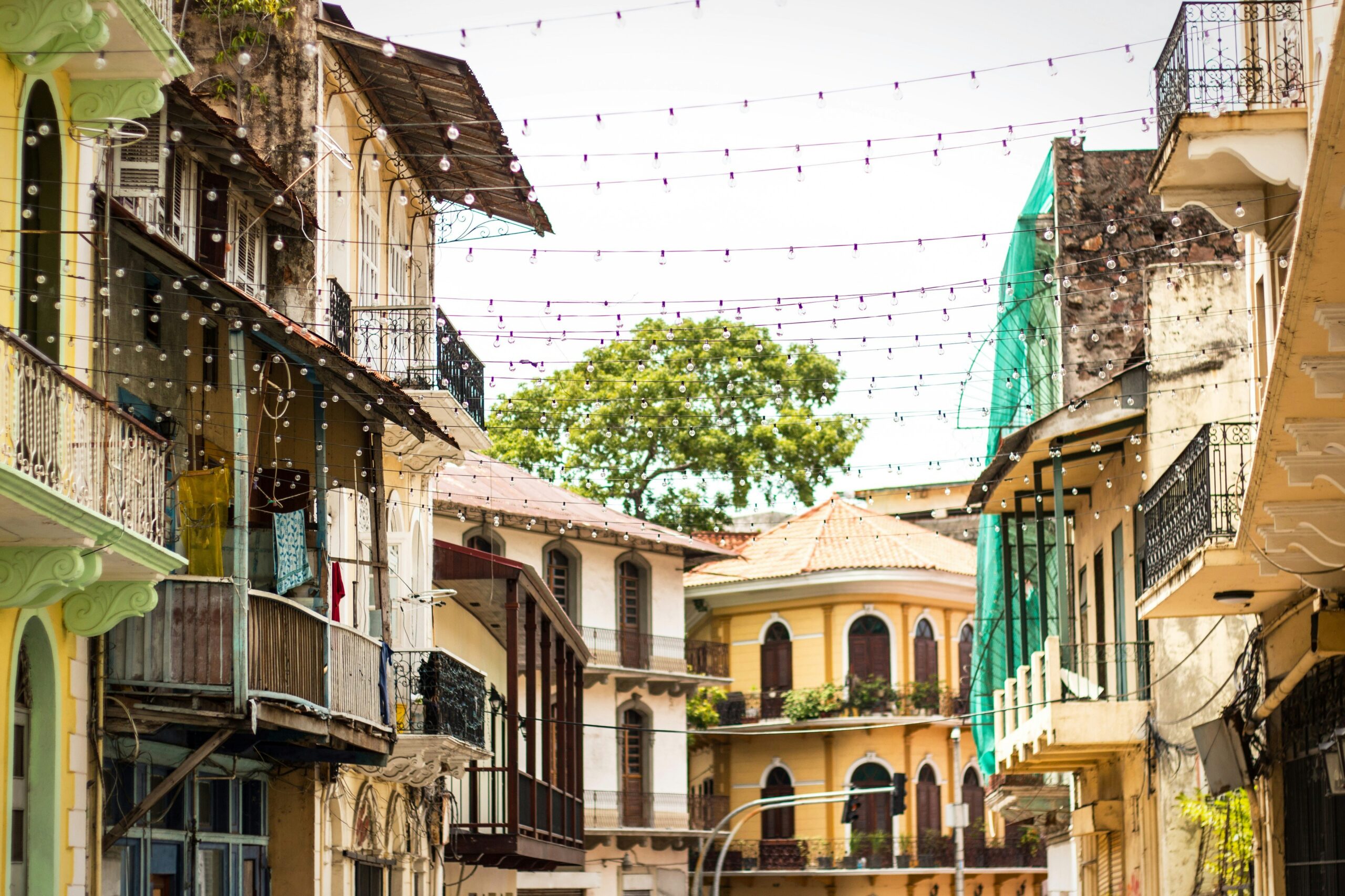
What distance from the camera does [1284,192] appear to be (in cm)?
1600

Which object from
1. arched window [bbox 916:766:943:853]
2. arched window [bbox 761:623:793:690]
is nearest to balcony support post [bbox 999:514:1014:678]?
arched window [bbox 916:766:943:853]

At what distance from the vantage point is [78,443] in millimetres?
11195

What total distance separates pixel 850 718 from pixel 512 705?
25.7 metres

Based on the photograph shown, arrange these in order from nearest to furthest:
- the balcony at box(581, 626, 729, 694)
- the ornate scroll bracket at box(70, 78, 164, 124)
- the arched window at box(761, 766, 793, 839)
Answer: the ornate scroll bracket at box(70, 78, 164, 124)
the balcony at box(581, 626, 729, 694)
the arched window at box(761, 766, 793, 839)

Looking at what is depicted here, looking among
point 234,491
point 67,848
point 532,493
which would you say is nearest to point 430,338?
point 234,491

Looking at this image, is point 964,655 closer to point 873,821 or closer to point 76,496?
point 873,821

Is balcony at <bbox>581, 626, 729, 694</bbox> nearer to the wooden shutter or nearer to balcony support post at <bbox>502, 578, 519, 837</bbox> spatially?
balcony support post at <bbox>502, 578, 519, 837</bbox>

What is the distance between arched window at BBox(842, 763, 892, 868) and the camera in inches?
1873

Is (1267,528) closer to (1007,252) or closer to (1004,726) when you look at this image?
(1004,726)

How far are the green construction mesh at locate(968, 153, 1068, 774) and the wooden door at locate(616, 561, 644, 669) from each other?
13.5 m

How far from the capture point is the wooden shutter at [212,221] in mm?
17094

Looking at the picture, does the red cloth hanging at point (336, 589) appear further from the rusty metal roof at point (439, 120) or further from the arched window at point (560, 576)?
the arched window at point (560, 576)

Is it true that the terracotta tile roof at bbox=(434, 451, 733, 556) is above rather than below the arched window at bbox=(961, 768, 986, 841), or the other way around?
above

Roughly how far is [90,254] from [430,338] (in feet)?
29.0
